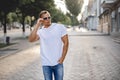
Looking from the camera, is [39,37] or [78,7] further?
[78,7]

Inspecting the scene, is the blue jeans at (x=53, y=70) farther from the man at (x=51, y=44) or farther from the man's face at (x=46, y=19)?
the man's face at (x=46, y=19)

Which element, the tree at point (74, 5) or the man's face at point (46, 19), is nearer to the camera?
the man's face at point (46, 19)

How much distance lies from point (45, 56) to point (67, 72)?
6572mm

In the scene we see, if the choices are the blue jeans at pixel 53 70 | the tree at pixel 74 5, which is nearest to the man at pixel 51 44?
the blue jeans at pixel 53 70

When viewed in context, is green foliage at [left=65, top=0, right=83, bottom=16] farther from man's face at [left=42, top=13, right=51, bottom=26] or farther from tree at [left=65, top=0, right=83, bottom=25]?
man's face at [left=42, top=13, right=51, bottom=26]

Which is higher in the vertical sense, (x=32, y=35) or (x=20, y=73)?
(x=32, y=35)

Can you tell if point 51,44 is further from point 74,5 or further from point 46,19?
point 74,5

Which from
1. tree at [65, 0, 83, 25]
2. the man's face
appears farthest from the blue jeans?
tree at [65, 0, 83, 25]

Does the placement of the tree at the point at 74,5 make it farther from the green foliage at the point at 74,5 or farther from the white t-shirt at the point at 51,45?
the white t-shirt at the point at 51,45

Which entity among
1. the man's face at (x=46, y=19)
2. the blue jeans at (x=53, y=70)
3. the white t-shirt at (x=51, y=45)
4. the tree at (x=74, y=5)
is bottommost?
the blue jeans at (x=53, y=70)

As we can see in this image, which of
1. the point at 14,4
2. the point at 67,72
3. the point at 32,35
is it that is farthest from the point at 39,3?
the point at 32,35

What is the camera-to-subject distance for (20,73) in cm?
1185

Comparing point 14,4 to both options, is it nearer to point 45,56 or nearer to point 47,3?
point 47,3

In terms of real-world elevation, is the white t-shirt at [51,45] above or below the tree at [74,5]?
below
